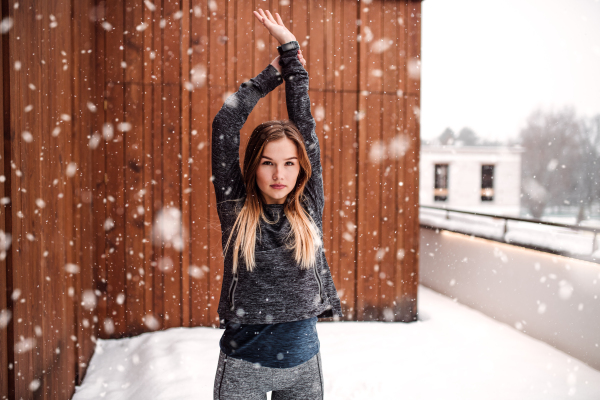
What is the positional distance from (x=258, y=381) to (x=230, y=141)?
75 centimetres

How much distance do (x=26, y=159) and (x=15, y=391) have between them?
103cm

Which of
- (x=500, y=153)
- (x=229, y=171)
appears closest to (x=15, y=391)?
(x=229, y=171)

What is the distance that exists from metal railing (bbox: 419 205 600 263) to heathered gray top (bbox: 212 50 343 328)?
120 inches

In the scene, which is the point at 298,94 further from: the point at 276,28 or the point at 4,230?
the point at 4,230

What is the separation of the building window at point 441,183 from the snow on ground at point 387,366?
63.2 ft

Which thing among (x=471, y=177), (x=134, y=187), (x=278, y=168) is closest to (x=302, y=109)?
(x=278, y=168)

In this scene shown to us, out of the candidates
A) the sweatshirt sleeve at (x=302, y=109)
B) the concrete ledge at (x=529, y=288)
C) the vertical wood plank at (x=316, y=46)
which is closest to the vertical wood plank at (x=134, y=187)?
the vertical wood plank at (x=316, y=46)

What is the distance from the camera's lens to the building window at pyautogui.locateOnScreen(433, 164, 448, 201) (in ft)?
71.2

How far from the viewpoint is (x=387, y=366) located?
288cm

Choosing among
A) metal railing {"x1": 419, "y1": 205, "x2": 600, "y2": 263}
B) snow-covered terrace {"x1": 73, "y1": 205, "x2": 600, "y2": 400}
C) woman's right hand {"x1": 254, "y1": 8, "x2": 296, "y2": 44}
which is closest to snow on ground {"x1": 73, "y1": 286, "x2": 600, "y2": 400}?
snow-covered terrace {"x1": 73, "y1": 205, "x2": 600, "y2": 400}

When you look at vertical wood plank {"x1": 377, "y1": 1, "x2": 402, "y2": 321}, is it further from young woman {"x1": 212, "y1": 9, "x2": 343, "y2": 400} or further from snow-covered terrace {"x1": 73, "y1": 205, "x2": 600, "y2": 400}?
young woman {"x1": 212, "y1": 9, "x2": 343, "y2": 400}

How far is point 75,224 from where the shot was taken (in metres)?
2.59

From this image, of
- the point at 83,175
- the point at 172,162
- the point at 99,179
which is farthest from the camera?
the point at 172,162

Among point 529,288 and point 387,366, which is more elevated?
point 529,288
